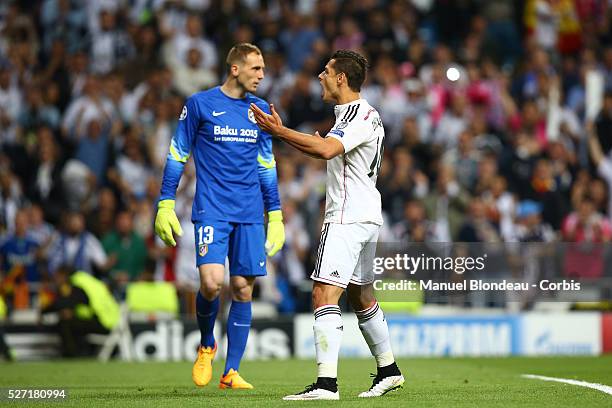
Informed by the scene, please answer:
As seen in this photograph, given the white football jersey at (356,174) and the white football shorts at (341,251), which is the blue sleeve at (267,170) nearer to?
the white football jersey at (356,174)

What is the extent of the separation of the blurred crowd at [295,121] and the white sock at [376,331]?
26.3 ft

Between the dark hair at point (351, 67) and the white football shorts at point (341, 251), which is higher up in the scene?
the dark hair at point (351, 67)

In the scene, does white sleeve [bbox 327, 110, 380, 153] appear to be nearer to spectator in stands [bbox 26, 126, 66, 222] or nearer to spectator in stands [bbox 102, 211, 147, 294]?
spectator in stands [bbox 102, 211, 147, 294]

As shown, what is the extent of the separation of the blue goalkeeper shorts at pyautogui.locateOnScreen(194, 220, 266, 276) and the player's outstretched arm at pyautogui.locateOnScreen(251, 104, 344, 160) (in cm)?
167

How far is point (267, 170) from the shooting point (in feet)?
34.4

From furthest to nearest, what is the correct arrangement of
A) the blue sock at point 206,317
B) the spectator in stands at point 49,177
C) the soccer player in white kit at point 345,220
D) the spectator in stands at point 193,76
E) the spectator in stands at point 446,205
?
the spectator in stands at point 193,76 → the spectator in stands at point 49,177 → the spectator in stands at point 446,205 → the blue sock at point 206,317 → the soccer player in white kit at point 345,220

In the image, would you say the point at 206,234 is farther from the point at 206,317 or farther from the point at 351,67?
the point at 351,67

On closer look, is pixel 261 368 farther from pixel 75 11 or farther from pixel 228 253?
pixel 75 11

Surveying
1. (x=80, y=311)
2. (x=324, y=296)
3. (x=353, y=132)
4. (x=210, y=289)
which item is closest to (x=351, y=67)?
(x=353, y=132)

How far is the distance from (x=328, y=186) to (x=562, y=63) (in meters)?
13.4

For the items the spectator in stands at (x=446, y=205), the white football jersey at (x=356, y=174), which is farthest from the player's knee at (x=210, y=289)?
the spectator in stands at (x=446, y=205)

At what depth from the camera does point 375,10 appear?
69.5 ft

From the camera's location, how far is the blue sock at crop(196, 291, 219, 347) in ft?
33.5

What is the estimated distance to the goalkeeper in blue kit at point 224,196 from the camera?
10.1 meters
